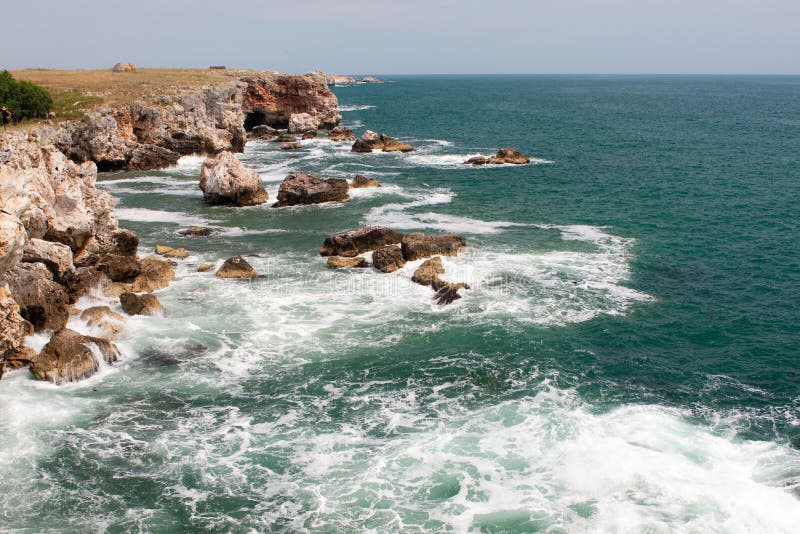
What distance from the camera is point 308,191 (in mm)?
63562

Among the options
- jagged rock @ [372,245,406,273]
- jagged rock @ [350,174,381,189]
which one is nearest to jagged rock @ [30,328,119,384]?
jagged rock @ [372,245,406,273]

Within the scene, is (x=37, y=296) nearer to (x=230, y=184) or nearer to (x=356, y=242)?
(x=356, y=242)

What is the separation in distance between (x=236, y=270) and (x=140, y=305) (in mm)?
7914

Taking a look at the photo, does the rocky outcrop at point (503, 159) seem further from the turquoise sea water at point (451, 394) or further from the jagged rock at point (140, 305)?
the jagged rock at point (140, 305)

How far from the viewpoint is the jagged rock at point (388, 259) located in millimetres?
44188

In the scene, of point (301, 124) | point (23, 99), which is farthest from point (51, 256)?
point (301, 124)

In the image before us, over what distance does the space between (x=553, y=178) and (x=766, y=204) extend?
23022mm

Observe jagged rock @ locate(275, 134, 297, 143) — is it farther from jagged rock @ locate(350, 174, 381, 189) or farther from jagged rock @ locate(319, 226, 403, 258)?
jagged rock @ locate(319, 226, 403, 258)

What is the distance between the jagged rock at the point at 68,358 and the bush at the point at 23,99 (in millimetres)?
48909

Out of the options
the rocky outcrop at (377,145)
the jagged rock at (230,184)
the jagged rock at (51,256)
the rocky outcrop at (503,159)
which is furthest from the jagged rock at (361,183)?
Result: the jagged rock at (51,256)

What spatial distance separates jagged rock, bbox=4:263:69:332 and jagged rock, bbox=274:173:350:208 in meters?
30.6

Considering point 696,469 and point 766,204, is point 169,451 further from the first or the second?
point 766,204

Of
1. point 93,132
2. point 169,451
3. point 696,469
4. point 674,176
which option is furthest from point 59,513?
point 674,176

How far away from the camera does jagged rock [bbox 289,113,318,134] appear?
11906 cm
